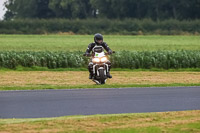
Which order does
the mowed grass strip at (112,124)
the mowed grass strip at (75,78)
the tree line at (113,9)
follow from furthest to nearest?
1. the tree line at (113,9)
2. the mowed grass strip at (75,78)
3. the mowed grass strip at (112,124)

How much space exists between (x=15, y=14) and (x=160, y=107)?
4908 inches

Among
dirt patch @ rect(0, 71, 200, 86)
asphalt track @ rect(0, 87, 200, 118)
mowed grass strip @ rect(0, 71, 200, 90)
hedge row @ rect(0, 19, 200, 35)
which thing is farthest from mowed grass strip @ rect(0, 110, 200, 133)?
hedge row @ rect(0, 19, 200, 35)

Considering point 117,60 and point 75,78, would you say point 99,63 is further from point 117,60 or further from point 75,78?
point 117,60

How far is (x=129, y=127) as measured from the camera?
1246cm

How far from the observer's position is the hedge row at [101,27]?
85000 millimetres

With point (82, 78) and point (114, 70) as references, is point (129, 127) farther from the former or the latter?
point (114, 70)

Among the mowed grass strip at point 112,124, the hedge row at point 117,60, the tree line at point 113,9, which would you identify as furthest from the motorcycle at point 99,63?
the tree line at point 113,9

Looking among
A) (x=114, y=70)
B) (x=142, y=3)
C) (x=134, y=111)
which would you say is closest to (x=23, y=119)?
(x=134, y=111)

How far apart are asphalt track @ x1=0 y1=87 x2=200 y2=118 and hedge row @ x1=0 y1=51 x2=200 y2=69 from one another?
13607 millimetres

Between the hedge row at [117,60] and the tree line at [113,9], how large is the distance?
63.4 metres

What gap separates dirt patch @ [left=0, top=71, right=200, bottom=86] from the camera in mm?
25328

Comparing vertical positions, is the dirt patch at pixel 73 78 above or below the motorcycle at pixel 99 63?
below

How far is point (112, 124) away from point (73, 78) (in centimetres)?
1489

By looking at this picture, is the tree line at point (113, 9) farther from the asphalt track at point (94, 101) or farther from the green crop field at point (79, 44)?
the asphalt track at point (94, 101)
